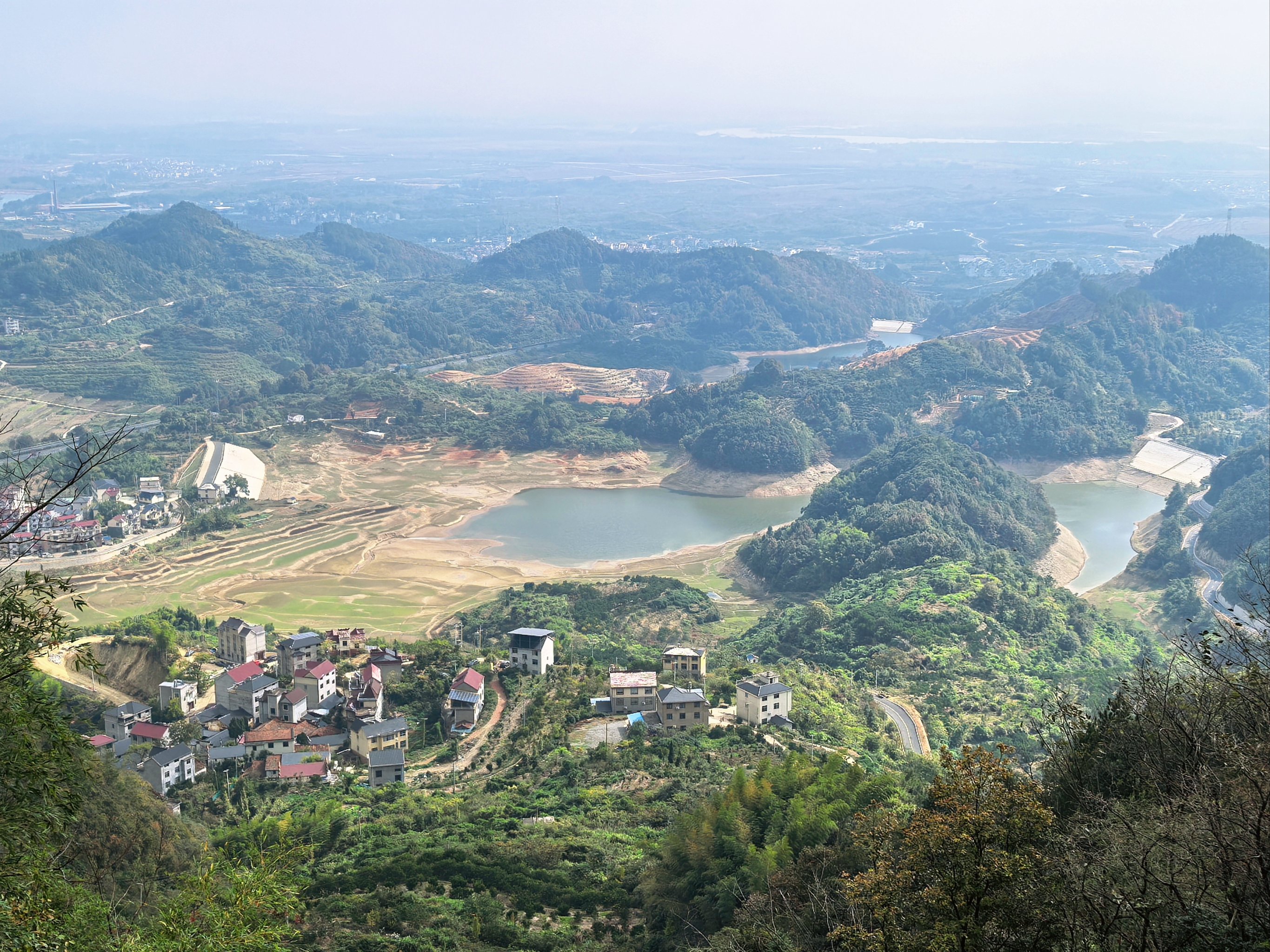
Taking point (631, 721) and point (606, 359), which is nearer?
point (631, 721)

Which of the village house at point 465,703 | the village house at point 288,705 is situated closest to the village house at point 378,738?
the village house at point 465,703

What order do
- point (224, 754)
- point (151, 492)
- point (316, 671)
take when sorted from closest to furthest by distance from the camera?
point (224, 754), point (316, 671), point (151, 492)

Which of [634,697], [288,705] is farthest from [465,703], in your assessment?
[288,705]

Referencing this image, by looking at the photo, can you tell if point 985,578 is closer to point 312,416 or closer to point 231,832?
point 231,832

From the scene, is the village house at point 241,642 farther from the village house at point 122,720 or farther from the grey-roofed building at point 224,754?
the grey-roofed building at point 224,754

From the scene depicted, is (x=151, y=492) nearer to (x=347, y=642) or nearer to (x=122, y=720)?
(x=347, y=642)

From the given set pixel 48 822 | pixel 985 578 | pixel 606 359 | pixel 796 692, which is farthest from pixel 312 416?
pixel 48 822

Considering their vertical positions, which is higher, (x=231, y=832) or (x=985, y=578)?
(x=231, y=832)
